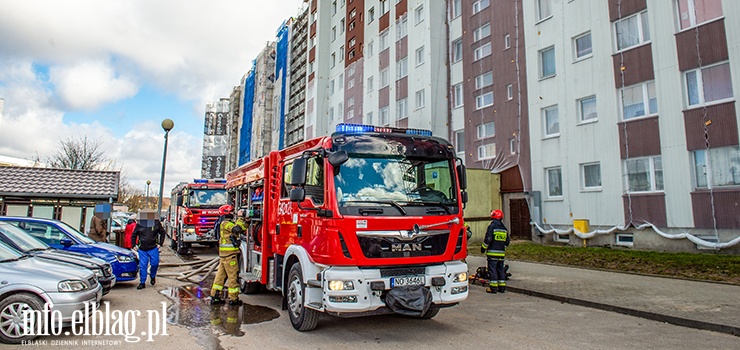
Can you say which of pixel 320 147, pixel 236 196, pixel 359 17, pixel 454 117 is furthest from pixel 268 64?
pixel 320 147

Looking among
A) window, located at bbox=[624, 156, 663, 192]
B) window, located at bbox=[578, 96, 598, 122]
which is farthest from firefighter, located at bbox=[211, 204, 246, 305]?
window, located at bbox=[578, 96, 598, 122]

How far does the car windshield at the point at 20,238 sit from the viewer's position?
6.99m

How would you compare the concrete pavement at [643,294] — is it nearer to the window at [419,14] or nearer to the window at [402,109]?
the window at [402,109]

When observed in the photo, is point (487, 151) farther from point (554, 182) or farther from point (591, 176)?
point (591, 176)

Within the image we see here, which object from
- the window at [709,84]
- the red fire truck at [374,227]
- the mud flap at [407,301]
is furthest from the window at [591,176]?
the mud flap at [407,301]

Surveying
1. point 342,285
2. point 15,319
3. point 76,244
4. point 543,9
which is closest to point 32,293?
point 15,319

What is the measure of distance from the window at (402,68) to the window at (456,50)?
13.4ft

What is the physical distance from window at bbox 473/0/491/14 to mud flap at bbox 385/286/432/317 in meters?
21.3

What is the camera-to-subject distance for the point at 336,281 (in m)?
5.50

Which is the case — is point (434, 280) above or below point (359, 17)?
below

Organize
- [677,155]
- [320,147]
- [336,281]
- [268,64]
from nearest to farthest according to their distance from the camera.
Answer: [336,281] < [320,147] < [677,155] < [268,64]

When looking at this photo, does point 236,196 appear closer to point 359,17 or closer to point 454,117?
point 454,117

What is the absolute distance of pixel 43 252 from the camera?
281 inches

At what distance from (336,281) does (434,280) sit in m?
1.33
